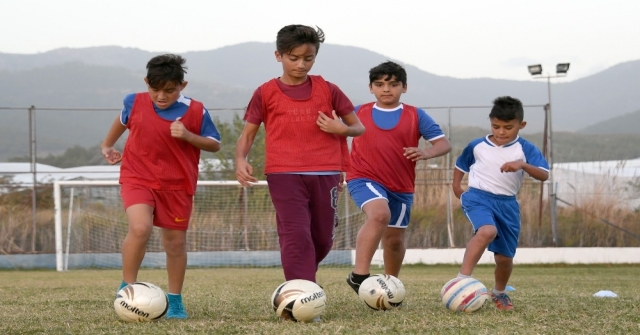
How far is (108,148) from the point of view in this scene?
6262 millimetres

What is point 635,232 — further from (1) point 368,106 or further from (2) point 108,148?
(2) point 108,148

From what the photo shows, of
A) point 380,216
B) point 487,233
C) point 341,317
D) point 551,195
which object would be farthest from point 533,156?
point 551,195

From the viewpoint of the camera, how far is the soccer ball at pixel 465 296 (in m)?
6.02

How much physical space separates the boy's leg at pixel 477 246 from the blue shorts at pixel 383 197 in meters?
0.77

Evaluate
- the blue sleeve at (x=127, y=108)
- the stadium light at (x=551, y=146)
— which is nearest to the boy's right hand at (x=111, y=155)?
the blue sleeve at (x=127, y=108)

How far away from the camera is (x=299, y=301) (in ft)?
17.5

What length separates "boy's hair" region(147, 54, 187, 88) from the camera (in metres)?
5.91

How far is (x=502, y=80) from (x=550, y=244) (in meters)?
94.3

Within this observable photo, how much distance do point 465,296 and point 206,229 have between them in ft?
43.0

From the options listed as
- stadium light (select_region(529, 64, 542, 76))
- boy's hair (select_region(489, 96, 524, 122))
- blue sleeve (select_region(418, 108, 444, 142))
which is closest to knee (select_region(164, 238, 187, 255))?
blue sleeve (select_region(418, 108, 444, 142))

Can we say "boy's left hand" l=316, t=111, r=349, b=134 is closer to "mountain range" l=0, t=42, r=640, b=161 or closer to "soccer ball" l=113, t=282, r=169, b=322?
"soccer ball" l=113, t=282, r=169, b=322

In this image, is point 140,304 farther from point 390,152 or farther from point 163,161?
point 390,152

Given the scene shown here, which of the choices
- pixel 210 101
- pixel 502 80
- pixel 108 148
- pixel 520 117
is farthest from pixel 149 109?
pixel 502 80

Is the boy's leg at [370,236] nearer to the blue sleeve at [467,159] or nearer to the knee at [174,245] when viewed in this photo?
the blue sleeve at [467,159]
